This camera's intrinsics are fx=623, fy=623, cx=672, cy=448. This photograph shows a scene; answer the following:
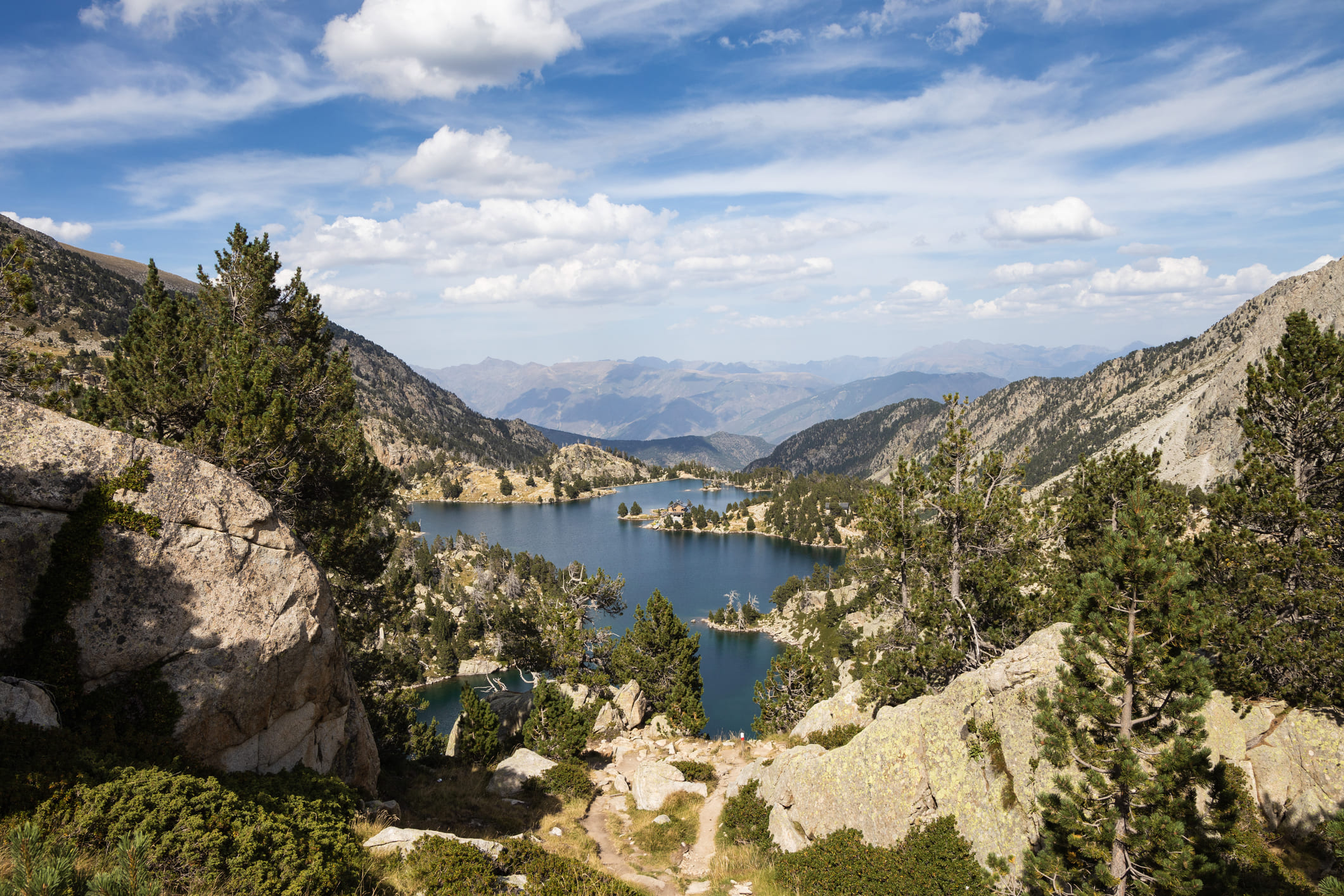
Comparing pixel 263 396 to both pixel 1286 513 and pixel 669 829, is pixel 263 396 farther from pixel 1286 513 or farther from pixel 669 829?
pixel 1286 513

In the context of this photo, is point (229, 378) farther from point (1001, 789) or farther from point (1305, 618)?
point (1305, 618)

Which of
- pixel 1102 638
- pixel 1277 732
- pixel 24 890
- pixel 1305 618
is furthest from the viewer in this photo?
pixel 1305 618

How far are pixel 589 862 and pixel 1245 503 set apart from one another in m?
23.4

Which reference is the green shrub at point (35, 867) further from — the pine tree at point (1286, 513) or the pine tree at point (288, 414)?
the pine tree at point (1286, 513)

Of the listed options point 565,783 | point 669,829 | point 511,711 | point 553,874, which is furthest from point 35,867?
point 511,711

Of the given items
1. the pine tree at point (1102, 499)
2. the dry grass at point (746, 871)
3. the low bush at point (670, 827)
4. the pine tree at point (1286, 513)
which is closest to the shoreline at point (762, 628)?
the pine tree at point (1102, 499)

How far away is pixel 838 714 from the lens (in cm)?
2820

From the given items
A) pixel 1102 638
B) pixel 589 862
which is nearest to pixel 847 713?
pixel 589 862

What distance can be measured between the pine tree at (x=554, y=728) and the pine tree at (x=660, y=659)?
9481mm

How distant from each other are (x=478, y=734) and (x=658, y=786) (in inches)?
401

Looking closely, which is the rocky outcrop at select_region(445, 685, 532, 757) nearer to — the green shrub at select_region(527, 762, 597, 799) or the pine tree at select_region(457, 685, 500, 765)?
the pine tree at select_region(457, 685, 500, 765)

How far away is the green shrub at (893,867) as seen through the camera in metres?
15.2

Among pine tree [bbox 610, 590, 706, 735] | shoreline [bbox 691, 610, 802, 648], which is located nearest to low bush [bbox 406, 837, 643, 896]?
pine tree [bbox 610, 590, 706, 735]

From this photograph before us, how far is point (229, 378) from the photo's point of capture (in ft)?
67.8
